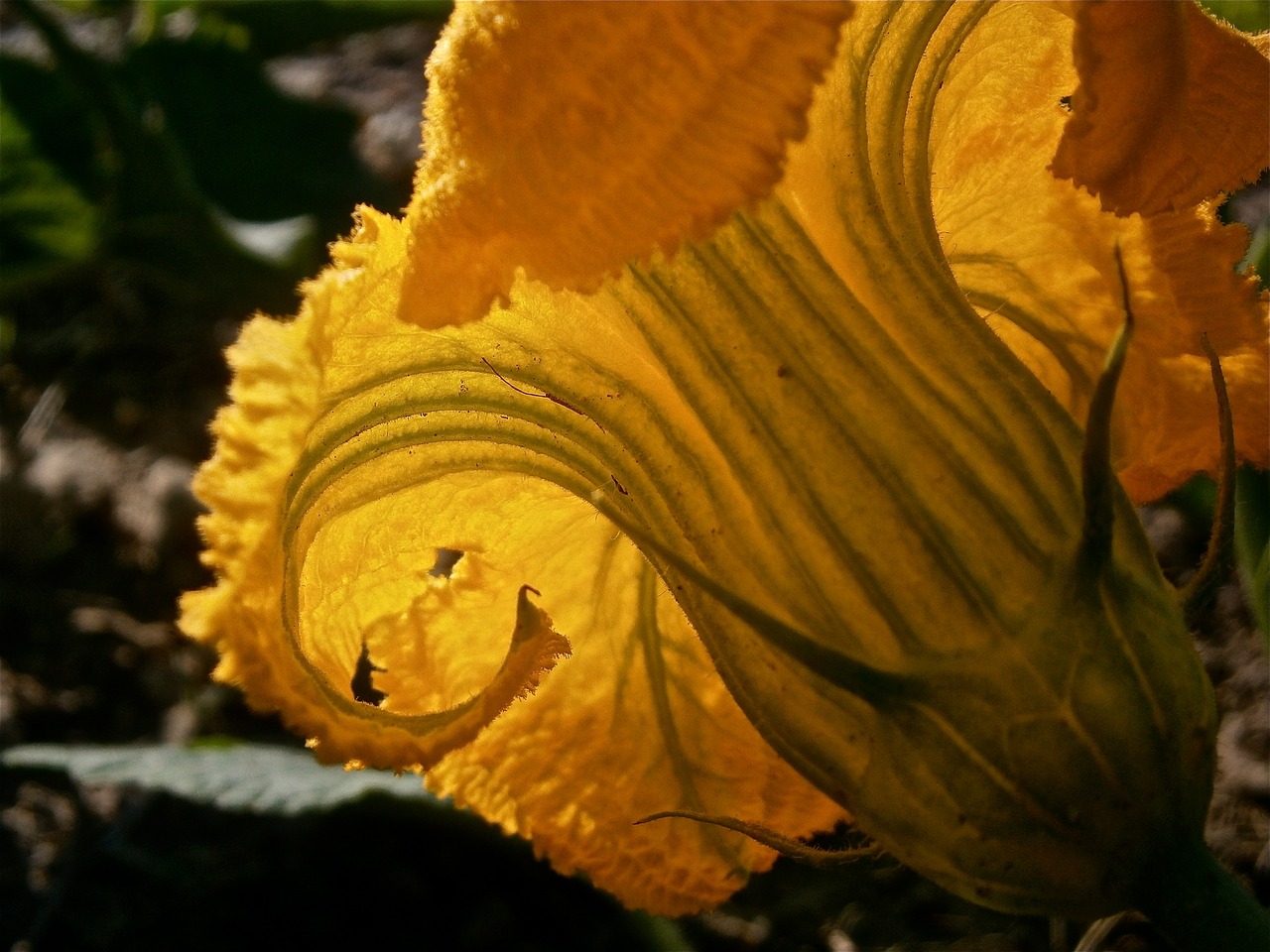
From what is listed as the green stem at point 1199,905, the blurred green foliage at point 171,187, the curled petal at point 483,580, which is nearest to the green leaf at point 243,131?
the blurred green foliage at point 171,187

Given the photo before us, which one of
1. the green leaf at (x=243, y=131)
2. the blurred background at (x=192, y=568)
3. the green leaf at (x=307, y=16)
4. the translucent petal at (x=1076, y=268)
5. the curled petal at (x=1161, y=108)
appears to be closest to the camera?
the curled petal at (x=1161, y=108)

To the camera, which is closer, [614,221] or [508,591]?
[614,221]

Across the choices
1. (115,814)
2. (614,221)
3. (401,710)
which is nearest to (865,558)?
(614,221)

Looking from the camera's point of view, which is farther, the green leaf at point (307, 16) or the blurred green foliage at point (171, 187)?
the blurred green foliage at point (171, 187)

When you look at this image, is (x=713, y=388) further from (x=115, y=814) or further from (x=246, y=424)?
(x=115, y=814)

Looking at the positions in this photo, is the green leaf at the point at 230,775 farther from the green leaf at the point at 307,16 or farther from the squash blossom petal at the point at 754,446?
the green leaf at the point at 307,16

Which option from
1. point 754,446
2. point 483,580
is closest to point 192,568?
point 483,580
